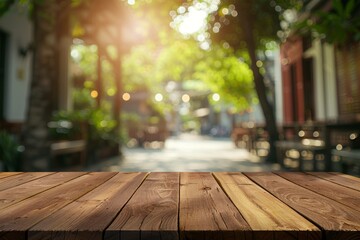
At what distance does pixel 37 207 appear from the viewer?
3.93ft

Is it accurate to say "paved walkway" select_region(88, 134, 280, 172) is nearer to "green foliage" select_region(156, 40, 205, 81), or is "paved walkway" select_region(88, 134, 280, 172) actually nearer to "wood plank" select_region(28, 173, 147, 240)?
"green foliage" select_region(156, 40, 205, 81)

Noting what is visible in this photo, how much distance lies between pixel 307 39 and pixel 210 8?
14.2ft

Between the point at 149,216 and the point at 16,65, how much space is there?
9.35 meters

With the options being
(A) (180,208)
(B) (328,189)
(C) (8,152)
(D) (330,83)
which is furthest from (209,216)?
(D) (330,83)

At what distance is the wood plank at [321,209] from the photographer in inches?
36.3

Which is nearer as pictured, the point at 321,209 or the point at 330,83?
the point at 321,209

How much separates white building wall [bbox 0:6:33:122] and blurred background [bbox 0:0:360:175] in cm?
3

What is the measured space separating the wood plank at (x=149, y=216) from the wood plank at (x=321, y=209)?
15.9 inches

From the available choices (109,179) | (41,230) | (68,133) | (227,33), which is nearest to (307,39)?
(227,33)

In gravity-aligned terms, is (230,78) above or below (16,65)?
above

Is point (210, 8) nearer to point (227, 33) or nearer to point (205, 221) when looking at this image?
point (227, 33)

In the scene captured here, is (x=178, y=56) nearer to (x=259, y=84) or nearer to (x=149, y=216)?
(x=259, y=84)

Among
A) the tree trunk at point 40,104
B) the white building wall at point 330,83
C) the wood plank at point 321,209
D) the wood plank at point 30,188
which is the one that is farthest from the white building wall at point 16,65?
the white building wall at point 330,83

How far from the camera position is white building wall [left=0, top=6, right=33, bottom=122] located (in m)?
8.82
